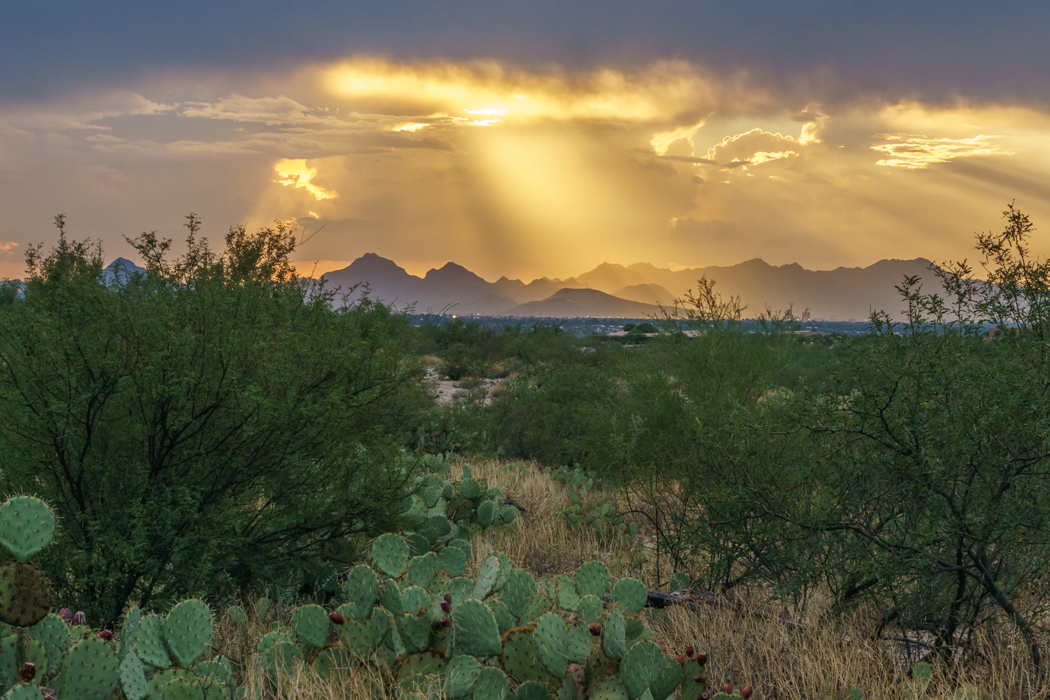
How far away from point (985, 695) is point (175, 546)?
4866mm

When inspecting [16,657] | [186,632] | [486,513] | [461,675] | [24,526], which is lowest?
[486,513]

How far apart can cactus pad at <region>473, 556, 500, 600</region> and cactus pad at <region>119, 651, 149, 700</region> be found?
5.82 ft

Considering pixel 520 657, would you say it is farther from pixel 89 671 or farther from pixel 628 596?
pixel 89 671

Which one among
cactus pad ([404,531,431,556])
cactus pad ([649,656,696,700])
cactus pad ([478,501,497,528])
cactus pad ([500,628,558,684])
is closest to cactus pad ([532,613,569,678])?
cactus pad ([500,628,558,684])

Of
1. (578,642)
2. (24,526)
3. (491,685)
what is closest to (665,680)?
(578,642)

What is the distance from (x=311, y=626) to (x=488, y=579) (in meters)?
0.98

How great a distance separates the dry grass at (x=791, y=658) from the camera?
3955mm

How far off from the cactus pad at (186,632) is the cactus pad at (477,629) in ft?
3.82

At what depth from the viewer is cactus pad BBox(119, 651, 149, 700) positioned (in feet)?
10.4

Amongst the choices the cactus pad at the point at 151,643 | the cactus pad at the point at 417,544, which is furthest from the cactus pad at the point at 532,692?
the cactus pad at the point at 417,544

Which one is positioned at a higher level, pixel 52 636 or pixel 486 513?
pixel 52 636

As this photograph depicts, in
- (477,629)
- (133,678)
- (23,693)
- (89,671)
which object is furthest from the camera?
(477,629)

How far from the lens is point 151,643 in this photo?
3434mm

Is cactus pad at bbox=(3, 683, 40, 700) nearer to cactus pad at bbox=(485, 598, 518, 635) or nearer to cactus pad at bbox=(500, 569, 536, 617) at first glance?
cactus pad at bbox=(485, 598, 518, 635)
